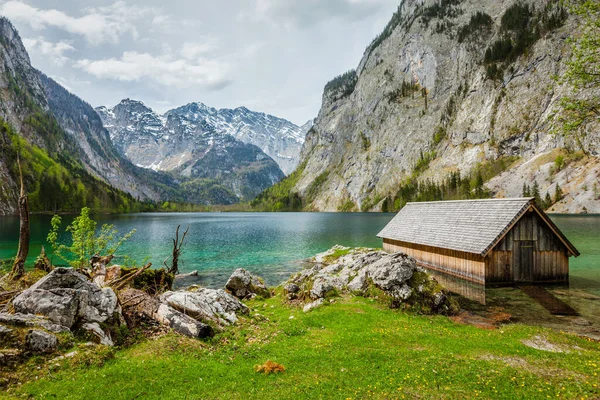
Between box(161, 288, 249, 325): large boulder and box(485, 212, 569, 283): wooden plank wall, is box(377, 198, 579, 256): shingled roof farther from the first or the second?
box(161, 288, 249, 325): large boulder

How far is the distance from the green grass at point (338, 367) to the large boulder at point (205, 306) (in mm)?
1327

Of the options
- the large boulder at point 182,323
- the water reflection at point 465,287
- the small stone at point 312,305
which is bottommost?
the water reflection at point 465,287

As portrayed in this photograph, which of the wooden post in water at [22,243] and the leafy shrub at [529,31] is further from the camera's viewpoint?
the leafy shrub at [529,31]

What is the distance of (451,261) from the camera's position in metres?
32.5

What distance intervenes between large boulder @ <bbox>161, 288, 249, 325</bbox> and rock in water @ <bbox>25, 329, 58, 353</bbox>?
6181mm

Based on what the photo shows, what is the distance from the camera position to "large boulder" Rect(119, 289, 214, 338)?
15.1m

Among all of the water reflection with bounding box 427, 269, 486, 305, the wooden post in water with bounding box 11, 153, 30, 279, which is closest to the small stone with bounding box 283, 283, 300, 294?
the water reflection with bounding box 427, 269, 486, 305

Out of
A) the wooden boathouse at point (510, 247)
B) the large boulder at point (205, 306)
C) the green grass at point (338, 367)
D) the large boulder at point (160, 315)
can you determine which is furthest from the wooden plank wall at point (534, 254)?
the large boulder at point (160, 315)

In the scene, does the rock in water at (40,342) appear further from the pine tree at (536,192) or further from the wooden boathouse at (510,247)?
the pine tree at (536,192)

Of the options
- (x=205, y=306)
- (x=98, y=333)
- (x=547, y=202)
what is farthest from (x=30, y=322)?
(x=547, y=202)

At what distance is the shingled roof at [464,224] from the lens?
2847 centimetres

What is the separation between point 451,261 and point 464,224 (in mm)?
4125

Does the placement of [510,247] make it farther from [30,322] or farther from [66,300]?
[30,322]

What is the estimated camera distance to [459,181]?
181 metres
